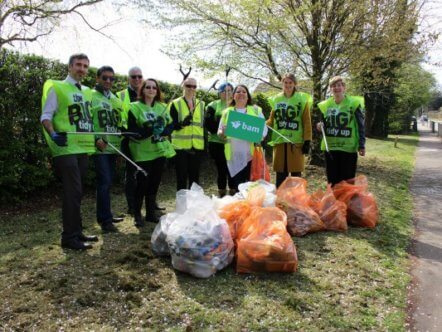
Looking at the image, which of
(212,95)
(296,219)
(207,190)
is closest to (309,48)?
(212,95)

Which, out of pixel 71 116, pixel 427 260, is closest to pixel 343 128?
pixel 427 260

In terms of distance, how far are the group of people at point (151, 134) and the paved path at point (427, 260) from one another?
136 centimetres

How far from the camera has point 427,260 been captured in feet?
14.9

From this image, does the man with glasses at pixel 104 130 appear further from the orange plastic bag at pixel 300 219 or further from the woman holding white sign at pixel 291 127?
the woman holding white sign at pixel 291 127

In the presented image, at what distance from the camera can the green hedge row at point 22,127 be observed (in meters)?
5.95

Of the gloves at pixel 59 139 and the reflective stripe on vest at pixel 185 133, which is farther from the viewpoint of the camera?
the reflective stripe on vest at pixel 185 133

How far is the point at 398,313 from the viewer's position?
130 inches

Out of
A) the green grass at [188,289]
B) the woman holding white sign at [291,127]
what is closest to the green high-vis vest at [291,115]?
the woman holding white sign at [291,127]

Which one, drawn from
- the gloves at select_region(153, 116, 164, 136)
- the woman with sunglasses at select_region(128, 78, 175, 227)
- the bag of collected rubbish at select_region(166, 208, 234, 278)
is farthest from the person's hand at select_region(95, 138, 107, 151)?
the bag of collected rubbish at select_region(166, 208, 234, 278)

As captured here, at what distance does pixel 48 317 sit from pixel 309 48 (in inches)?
330

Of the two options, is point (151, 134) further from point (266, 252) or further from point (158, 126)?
point (266, 252)

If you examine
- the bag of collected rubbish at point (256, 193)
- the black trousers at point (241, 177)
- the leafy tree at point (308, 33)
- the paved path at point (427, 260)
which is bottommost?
the paved path at point (427, 260)

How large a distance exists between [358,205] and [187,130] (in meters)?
2.46

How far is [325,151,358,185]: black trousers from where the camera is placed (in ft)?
19.2
